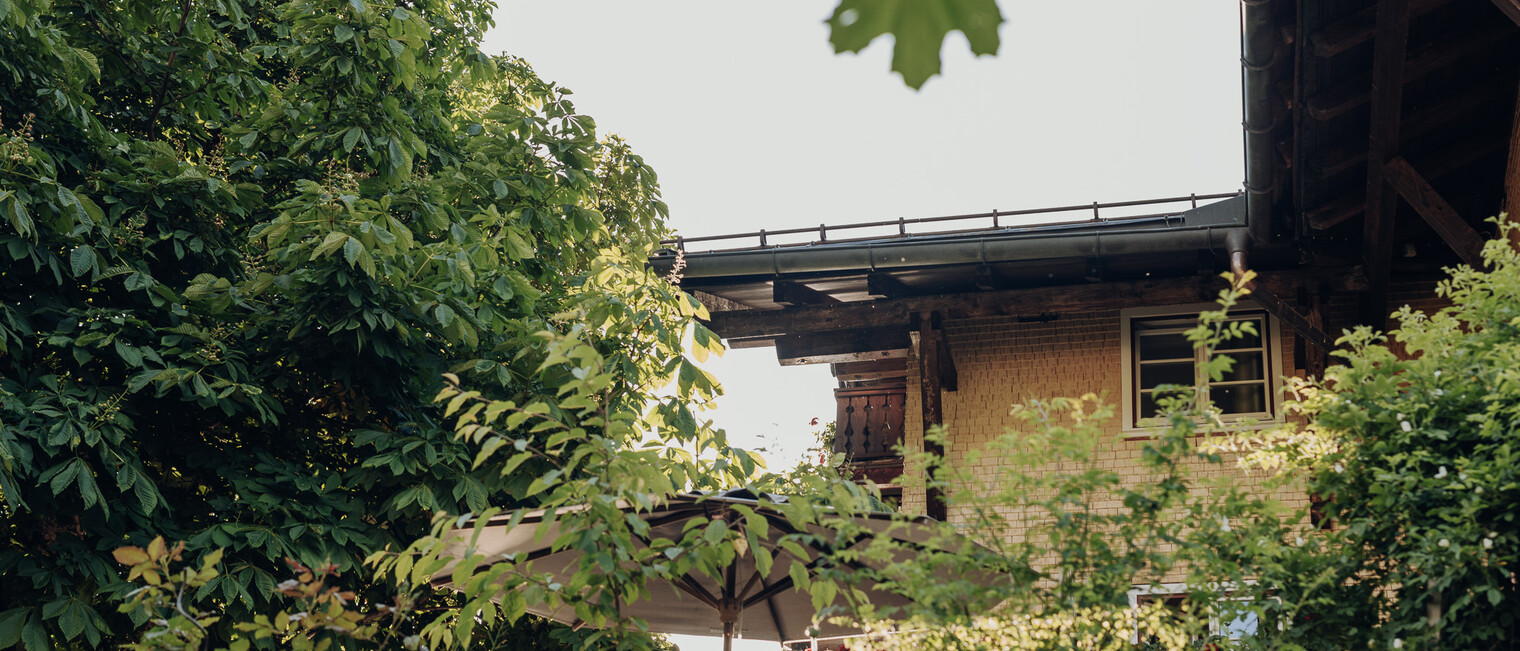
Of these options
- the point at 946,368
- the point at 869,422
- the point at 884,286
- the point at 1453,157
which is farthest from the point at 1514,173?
the point at 869,422

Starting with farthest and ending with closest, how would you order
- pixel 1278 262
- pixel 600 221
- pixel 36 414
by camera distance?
pixel 1278 262 → pixel 600 221 → pixel 36 414

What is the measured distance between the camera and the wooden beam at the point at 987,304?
9.31m

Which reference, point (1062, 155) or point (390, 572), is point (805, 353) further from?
point (1062, 155)

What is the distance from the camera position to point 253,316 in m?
5.43

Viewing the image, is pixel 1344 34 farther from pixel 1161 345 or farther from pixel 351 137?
pixel 351 137

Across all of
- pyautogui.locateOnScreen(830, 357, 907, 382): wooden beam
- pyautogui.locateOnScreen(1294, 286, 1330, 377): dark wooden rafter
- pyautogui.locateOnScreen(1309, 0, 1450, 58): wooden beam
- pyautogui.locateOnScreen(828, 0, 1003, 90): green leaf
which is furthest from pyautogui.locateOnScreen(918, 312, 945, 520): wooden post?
pyautogui.locateOnScreen(828, 0, 1003, 90): green leaf

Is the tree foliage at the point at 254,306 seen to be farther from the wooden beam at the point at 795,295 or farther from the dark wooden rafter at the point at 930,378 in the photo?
the dark wooden rafter at the point at 930,378

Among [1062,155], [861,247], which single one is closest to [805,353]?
[861,247]

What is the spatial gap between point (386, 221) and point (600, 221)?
1.59 meters

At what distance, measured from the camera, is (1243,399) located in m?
9.20

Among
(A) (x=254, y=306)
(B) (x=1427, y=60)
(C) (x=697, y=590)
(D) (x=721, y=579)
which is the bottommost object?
(C) (x=697, y=590)

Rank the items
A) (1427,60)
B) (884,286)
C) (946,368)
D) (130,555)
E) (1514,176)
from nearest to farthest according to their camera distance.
A: (130,555) < (1427,60) < (1514,176) < (946,368) < (884,286)

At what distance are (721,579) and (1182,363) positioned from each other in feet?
21.6

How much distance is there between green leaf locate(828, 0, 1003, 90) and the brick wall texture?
869cm
